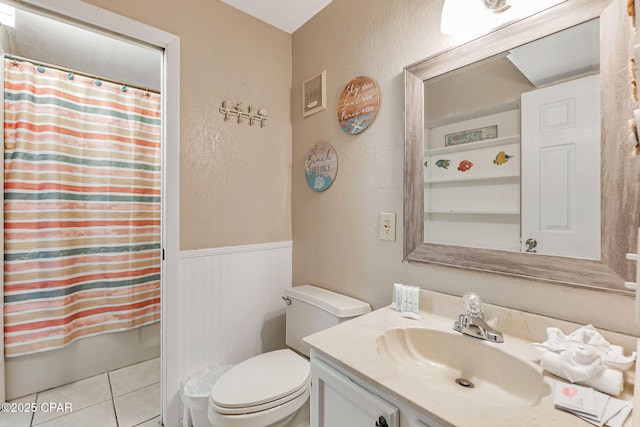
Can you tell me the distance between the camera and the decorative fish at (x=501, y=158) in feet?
3.20

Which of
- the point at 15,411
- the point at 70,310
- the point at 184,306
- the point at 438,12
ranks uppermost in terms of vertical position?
the point at 438,12

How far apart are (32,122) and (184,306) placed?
1496mm

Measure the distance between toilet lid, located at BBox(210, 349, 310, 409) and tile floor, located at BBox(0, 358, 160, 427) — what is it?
705mm

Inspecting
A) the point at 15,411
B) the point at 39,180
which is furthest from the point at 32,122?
the point at 15,411

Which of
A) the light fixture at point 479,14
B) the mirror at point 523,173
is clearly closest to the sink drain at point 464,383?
the mirror at point 523,173

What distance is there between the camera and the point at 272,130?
183 centimetres

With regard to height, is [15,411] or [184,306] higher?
[184,306]

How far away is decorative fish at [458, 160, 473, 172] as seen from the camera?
1.07 m

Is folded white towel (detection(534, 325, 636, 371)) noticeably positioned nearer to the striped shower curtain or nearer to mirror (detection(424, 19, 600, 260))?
mirror (detection(424, 19, 600, 260))

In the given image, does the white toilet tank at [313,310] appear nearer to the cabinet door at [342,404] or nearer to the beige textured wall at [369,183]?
the beige textured wall at [369,183]

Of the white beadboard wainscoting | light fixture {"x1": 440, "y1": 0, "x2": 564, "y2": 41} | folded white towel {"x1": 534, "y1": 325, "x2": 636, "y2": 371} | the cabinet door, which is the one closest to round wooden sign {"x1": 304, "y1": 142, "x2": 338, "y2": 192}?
the white beadboard wainscoting

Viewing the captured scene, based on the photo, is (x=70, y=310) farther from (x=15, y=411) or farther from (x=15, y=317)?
(x=15, y=411)

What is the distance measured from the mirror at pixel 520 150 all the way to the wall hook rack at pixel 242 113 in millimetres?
994

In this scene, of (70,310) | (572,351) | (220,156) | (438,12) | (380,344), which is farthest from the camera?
(70,310)
